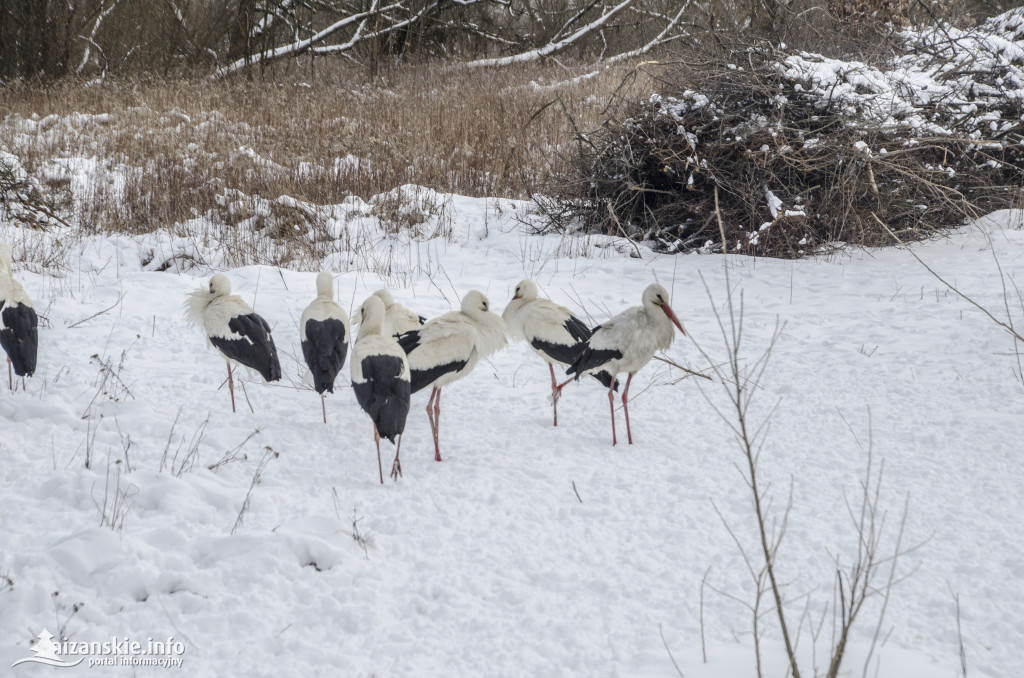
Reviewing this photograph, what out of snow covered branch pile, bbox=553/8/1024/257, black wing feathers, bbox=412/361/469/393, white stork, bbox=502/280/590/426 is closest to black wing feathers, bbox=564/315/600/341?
white stork, bbox=502/280/590/426

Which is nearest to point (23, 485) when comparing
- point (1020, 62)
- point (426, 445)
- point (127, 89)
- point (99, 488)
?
point (99, 488)

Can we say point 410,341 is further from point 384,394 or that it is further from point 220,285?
point 220,285

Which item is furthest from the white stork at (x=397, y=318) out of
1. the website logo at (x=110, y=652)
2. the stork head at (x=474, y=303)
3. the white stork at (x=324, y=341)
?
the website logo at (x=110, y=652)

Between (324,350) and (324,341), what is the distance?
59 mm

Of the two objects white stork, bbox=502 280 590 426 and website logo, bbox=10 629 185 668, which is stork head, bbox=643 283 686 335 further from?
website logo, bbox=10 629 185 668

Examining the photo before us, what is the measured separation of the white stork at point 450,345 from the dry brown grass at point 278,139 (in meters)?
5.73

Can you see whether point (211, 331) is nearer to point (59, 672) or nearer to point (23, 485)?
point (23, 485)

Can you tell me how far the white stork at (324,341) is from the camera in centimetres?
469

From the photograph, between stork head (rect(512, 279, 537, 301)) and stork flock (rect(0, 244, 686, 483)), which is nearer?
stork flock (rect(0, 244, 686, 483))

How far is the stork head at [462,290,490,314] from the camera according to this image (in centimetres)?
456

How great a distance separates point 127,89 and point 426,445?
51.2ft

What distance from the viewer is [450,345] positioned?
441 centimetres

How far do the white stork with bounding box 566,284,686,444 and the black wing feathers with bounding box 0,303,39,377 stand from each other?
3232 millimetres

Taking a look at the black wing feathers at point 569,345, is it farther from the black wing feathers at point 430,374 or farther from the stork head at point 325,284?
the stork head at point 325,284
